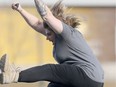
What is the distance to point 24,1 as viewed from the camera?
14055 mm

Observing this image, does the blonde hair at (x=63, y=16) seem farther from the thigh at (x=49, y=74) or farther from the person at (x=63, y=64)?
the thigh at (x=49, y=74)

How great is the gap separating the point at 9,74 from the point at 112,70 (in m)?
9.37

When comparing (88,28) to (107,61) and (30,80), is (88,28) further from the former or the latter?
(30,80)

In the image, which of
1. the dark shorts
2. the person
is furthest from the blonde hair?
the dark shorts

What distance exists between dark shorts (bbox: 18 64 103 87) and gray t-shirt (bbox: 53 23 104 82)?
0.08 m

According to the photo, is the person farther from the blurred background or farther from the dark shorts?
the blurred background

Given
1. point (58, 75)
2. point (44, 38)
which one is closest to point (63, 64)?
point (58, 75)

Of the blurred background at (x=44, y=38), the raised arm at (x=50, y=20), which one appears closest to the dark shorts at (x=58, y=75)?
the raised arm at (x=50, y=20)

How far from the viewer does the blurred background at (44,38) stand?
14.4m

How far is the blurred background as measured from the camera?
1437 centimetres

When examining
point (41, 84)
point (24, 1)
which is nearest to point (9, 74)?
point (41, 84)

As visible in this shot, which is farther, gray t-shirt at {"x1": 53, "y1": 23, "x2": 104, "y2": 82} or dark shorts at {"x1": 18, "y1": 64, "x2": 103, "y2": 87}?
gray t-shirt at {"x1": 53, "y1": 23, "x2": 104, "y2": 82}

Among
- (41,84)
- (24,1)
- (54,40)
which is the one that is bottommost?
(41,84)

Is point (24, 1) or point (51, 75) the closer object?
Answer: point (51, 75)
